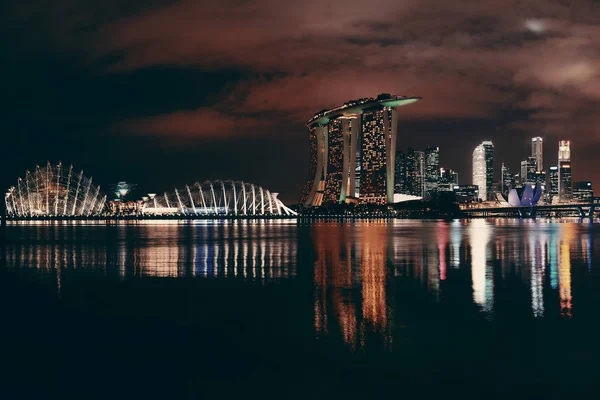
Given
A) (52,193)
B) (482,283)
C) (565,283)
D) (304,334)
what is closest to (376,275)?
(482,283)

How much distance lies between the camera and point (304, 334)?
1378cm

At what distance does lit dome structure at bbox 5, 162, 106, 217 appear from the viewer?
625 ft

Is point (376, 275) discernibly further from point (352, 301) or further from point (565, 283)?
point (352, 301)

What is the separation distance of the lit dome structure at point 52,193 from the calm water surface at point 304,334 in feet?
574

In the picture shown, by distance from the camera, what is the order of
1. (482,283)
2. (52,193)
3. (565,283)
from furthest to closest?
(52,193) < (482,283) < (565,283)

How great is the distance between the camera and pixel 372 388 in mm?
10023

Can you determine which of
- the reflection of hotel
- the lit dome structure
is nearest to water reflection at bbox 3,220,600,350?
the reflection of hotel

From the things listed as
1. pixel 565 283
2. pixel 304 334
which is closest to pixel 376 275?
pixel 565 283

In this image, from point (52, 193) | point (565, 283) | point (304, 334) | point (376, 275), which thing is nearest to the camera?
point (304, 334)

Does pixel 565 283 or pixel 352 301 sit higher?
pixel 352 301

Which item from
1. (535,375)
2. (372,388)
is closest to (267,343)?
(372,388)

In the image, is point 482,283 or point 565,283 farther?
point 482,283

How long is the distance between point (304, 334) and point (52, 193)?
194 m

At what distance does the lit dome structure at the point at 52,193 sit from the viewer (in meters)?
190
